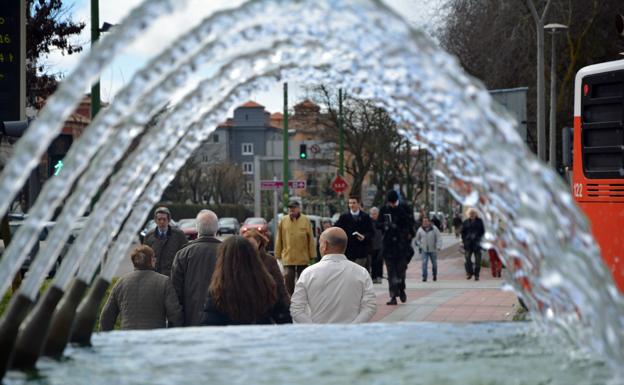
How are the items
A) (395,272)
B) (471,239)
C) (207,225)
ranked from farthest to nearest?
(471,239) → (395,272) → (207,225)

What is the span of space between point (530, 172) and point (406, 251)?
687 inches

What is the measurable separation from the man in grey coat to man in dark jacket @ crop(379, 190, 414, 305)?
36.3ft

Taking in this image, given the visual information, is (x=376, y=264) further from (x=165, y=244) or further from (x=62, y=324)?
(x=62, y=324)

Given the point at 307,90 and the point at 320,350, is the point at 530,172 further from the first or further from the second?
the point at 307,90

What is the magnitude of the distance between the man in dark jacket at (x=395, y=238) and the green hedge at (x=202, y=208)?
59769mm

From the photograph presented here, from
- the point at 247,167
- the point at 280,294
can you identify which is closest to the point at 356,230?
the point at 280,294

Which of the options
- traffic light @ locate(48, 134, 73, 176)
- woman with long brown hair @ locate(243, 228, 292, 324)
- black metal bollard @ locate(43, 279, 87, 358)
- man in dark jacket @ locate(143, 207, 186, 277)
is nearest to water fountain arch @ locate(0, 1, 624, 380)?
black metal bollard @ locate(43, 279, 87, 358)

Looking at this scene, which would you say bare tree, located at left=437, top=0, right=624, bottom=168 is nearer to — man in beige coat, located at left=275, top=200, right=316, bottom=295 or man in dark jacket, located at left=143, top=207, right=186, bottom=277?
man in beige coat, located at left=275, top=200, right=316, bottom=295

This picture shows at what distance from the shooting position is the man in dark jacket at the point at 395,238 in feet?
68.6

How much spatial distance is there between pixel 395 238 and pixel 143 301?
11446 mm

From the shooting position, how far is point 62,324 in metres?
4.91

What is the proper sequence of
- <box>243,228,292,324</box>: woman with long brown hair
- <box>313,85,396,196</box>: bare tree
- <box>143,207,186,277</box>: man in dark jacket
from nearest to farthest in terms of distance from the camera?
<box>243,228,292,324</box>: woman with long brown hair < <box>143,207,186,277</box>: man in dark jacket < <box>313,85,396,196</box>: bare tree

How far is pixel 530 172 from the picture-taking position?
4.00 meters

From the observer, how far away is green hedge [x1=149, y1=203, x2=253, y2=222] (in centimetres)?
9225
